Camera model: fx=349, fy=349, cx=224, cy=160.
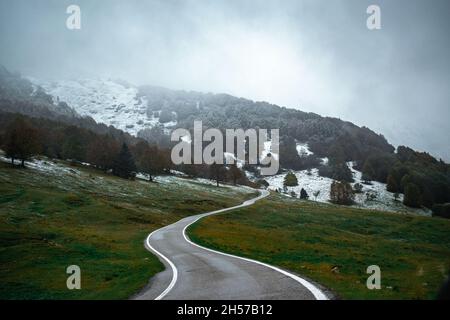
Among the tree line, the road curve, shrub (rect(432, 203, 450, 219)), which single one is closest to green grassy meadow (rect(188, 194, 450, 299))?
the road curve

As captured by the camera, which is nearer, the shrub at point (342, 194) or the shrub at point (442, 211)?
the shrub at point (442, 211)

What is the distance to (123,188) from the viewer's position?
84.6m

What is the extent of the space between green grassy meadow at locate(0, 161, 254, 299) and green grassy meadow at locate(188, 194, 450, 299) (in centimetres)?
837

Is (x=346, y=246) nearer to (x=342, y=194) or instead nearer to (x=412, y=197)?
(x=342, y=194)

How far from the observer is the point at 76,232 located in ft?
130

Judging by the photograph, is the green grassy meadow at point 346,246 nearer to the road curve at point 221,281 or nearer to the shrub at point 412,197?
the road curve at point 221,281

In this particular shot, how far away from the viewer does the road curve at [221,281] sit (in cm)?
1438

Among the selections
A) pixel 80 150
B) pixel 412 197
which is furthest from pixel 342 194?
pixel 80 150

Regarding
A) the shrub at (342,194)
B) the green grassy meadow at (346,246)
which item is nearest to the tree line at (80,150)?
the shrub at (342,194)

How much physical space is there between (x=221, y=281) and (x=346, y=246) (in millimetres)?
26349

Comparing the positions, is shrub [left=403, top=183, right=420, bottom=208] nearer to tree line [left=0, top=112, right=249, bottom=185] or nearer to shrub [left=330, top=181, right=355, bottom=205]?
shrub [left=330, top=181, right=355, bottom=205]

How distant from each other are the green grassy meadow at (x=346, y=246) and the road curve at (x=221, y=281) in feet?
5.37

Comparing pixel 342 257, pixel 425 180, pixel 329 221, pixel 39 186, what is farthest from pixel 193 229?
pixel 425 180

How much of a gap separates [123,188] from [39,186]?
1971 centimetres
